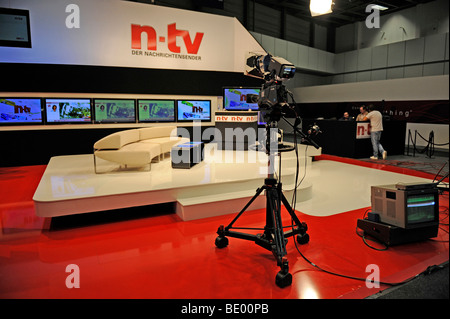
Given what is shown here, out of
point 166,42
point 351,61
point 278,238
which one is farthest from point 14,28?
point 351,61

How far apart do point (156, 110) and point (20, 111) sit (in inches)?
116

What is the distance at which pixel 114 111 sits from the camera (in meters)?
7.41

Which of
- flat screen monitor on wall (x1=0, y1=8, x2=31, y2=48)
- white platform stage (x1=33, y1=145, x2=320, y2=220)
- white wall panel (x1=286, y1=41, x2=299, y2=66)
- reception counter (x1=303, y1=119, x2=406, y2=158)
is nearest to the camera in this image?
white platform stage (x1=33, y1=145, x2=320, y2=220)

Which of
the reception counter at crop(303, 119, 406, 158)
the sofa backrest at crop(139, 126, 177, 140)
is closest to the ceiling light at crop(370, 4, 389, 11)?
the reception counter at crop(303, 119, 406, 158)

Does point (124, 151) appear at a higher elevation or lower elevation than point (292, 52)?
lower

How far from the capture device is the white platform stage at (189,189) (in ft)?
11.5

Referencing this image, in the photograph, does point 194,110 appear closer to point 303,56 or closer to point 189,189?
point 189,189

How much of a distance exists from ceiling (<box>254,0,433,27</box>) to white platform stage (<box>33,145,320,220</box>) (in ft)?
29.8

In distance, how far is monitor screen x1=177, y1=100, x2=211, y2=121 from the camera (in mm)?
8195

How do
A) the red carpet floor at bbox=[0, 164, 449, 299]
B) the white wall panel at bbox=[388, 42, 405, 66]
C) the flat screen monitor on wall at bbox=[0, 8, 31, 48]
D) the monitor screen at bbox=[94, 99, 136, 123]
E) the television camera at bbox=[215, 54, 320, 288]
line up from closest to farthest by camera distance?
the red carpet floor at bbox=[0, 164, 449, 299] < the television camera at bbox=[215, 54, 320, 288] < the flat screen monitor on wall at bbox=[0, 8, 31, 48] < the monitor screen at bbox=[94, 99, 136, 123] < the white wall panel at bbox=[388, 42, 405, 66]

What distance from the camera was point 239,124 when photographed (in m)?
7.30

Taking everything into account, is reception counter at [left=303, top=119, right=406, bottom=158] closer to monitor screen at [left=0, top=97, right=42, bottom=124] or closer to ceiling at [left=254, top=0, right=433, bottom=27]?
ceiling at [left=254, top=0, right=433, bottom=27]

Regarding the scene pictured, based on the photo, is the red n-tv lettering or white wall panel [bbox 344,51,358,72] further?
white wall panel [bbox 344,51,358,72]

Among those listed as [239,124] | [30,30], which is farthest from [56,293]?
[30,30]
